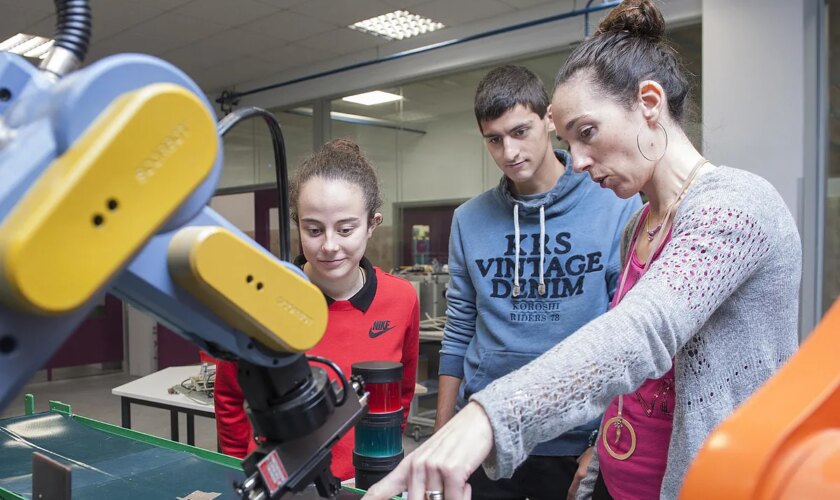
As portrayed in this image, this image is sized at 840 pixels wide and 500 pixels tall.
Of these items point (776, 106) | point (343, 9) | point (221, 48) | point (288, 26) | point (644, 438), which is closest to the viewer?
point (644, 438)

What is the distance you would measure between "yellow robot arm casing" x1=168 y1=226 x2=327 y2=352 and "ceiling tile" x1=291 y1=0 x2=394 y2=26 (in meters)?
4.08

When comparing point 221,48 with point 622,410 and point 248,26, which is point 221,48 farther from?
point 622,410

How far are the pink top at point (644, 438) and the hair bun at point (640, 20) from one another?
13.7 inches

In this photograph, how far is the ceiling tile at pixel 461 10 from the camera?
171 inches

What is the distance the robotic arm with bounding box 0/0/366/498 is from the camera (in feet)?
1.27

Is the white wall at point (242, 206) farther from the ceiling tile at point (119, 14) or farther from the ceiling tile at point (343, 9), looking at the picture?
the ceiling tile at point (343, 9)

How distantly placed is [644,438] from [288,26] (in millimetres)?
4454

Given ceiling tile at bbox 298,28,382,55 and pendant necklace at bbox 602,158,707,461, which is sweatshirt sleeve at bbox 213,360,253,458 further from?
ceiling tile at bbox 298,28,382,55

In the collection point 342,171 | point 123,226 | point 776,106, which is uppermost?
point 776,106

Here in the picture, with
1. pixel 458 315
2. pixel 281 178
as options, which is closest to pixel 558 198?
pixel 458 315

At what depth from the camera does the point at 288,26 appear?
187 inches

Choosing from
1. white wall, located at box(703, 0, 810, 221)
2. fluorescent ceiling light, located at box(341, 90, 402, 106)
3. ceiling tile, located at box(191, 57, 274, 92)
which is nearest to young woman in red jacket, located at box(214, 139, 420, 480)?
white wall, located at box(703, 0, 810, 221)

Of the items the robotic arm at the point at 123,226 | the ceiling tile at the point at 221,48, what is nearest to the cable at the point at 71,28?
the robotic arm at the point at 123,226

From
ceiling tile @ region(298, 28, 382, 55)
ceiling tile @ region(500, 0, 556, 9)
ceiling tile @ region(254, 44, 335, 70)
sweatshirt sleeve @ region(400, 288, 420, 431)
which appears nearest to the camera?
sweatshirt sleeve @ region(400, 288, 420, 431)
